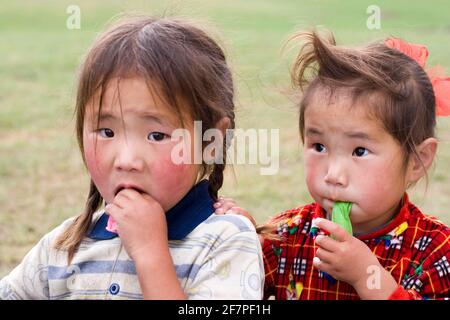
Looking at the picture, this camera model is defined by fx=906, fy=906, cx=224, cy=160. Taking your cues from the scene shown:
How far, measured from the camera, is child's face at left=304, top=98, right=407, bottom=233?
3.19 meters

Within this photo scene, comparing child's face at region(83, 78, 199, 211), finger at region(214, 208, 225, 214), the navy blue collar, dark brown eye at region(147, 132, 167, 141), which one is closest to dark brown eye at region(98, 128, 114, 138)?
child's face at region(83, 78, 199, 211)

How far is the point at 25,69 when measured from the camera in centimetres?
1203

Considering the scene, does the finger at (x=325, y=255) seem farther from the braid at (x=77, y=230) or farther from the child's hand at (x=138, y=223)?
the braid at (x=77, y=230)

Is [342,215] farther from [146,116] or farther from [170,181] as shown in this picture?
[146,116]

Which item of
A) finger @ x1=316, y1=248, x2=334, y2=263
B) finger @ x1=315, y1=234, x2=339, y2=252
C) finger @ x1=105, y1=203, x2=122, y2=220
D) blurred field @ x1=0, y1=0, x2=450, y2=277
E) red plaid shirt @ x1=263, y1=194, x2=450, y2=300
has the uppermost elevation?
finger @ x1=105, y1=203, x2=122, y2=220

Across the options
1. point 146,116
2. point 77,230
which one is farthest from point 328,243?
point 77,230

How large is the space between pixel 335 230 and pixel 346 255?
0.31 feet

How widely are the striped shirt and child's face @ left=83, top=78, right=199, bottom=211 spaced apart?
18cm

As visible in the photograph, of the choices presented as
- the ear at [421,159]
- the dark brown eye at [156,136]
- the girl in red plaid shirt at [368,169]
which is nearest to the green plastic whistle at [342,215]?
the girl in red plaid shirt at [368,169]

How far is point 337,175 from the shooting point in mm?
3172

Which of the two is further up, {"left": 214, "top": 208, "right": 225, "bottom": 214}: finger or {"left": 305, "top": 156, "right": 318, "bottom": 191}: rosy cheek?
{"left": 305, "top": 156, "right": 318, "bottom": 191}: rosy cheek

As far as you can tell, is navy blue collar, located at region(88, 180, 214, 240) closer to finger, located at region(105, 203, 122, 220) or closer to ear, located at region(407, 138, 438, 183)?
finger, located at region(105, 203, 122, 220)
